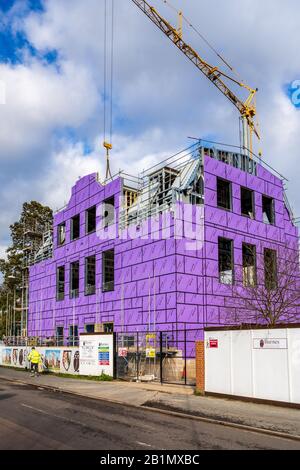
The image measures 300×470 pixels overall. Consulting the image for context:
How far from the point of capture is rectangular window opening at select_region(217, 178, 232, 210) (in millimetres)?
35812

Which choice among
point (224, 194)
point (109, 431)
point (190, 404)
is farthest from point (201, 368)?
point (224, 194)

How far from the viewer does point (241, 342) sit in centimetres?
1702

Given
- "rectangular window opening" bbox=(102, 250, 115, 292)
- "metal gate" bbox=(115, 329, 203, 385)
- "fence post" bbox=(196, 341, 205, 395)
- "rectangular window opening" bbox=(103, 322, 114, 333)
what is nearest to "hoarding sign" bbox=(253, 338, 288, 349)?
"fence post" bbox=(196, 341, 205, 395)

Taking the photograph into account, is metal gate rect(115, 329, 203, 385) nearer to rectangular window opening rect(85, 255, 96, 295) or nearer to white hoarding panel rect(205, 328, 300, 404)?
white hoarding panel rect(205, 328, 300, 404)

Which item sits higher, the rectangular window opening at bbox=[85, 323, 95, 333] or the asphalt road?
the rectangular window opening at bbox=[85, 323, 95, 333]

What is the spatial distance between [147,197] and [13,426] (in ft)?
83.2

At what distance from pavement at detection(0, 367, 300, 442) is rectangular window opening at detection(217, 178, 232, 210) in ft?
54.1

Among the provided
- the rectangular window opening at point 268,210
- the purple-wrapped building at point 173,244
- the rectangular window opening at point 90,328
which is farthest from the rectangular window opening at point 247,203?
the rectangular window opening at point 90,328

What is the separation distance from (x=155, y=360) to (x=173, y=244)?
7741mm

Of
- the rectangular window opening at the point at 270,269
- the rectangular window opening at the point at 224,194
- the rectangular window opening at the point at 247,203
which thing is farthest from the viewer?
the rectangular window opening at the point at 247,203

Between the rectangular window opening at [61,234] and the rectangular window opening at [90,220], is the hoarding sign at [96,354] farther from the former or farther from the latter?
the rectangular window opening at [61,234]

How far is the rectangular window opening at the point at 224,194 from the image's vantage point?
117 ft

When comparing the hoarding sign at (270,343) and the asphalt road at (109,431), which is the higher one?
the hoarding sign at (270,343)
